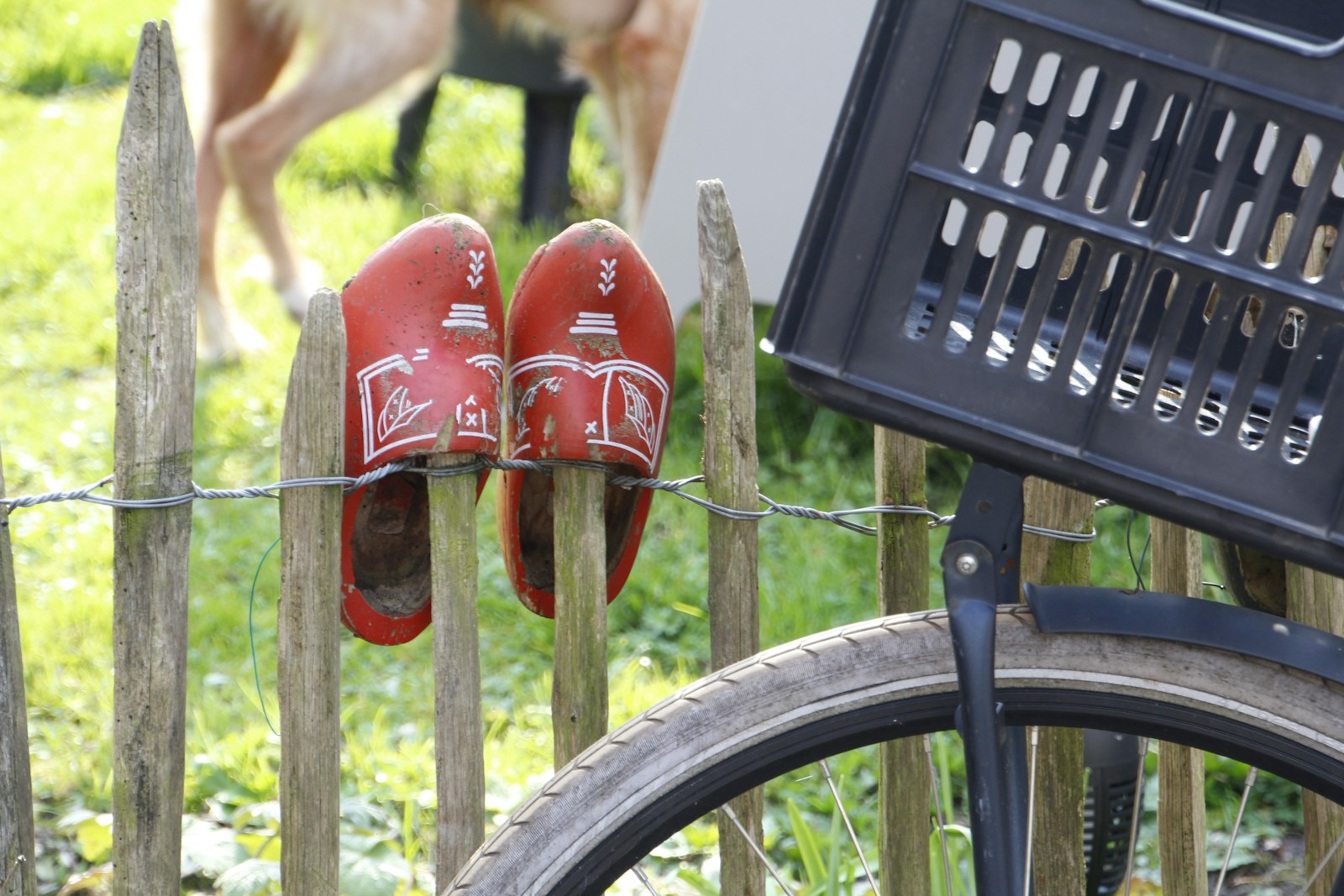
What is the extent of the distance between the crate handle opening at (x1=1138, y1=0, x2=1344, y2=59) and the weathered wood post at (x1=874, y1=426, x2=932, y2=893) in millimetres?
677

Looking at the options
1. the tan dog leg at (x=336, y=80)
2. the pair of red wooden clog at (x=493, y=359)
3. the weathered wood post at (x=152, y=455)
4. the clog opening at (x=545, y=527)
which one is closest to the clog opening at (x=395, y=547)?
the pair of red wooden clog at (x=493, y=359)

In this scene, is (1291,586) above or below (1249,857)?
above

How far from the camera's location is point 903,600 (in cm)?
147

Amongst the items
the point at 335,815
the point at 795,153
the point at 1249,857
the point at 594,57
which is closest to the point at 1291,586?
the point at 1249,857

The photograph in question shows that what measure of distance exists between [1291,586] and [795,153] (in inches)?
75.3

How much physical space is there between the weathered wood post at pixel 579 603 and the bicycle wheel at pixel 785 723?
0.37 m

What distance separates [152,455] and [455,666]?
39cm

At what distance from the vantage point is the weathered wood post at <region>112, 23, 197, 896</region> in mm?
1215

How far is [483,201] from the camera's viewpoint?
476 centimetres

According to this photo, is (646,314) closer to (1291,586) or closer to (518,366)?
(518,366)

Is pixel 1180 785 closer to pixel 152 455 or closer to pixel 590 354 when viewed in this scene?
pixel 590 354

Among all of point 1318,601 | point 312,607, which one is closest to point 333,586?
point 312,607

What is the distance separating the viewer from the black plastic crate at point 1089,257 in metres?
0.81

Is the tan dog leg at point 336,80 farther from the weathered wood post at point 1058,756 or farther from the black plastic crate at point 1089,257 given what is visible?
the black plastic crate at point 1089,257
